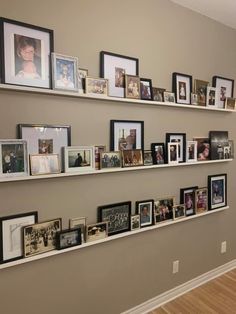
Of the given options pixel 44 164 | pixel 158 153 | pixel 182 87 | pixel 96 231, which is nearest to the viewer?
pixel 44 164

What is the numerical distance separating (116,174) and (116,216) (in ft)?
1.02

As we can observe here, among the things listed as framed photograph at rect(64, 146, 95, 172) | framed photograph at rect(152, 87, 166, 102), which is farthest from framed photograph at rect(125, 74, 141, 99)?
framed photograph at rect(64, 146, 95, 172)

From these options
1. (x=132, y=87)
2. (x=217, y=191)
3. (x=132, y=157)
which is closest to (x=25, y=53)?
(x=132, y=87)

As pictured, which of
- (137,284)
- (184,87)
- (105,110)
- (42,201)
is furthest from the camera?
(184,87)

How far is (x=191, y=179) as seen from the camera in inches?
99.7

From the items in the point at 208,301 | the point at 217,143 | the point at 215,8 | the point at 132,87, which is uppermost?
the point at 215,8

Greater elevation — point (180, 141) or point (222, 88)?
point (222, 88)

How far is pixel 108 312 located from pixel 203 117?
1869 millimetres

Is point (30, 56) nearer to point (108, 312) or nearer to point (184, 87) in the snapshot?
point (184, 87)

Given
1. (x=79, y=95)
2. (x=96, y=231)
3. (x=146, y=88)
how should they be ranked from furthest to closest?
(x=146, y=88), (x=96, y=231), (x=79, y=95)

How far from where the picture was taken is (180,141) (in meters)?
2.39

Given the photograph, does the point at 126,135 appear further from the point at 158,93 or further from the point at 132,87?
the point at 158,93

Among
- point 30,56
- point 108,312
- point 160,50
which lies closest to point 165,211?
point 108,312

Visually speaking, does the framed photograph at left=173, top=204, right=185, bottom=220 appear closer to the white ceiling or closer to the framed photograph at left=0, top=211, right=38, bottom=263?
the framed photograph at left=0, top=211, right=38, bottom=263
